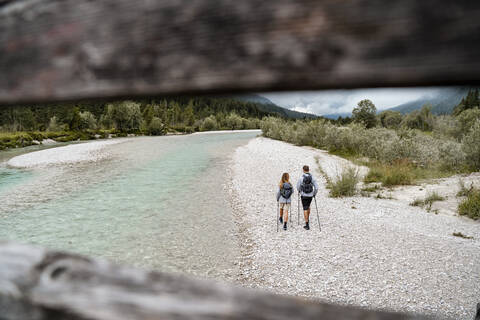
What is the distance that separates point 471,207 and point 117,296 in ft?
39.0

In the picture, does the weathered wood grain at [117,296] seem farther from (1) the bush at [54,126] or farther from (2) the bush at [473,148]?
(1) the bush at [54,126]

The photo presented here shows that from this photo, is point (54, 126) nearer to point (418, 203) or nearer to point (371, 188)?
point (371, 188)

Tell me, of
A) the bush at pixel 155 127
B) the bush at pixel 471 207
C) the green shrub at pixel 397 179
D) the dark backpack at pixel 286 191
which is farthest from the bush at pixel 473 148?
the bush at pixel 155 127

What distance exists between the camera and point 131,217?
392 inches

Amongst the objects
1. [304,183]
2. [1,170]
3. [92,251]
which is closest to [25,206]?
[92,251]

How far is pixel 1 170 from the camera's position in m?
20.5

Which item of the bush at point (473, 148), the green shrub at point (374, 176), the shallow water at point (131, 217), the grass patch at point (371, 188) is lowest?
the shallow water at point (131, 217)

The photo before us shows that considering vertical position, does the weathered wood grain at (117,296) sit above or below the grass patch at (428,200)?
above

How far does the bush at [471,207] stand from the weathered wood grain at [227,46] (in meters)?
11.5

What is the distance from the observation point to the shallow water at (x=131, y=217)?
23.3 feet

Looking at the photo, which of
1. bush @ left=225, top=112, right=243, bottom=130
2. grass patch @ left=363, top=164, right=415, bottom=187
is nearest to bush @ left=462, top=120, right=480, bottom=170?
grass patch @ left=363, top=164, right=415, bottom=187

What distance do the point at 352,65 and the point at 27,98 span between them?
34.7 inches

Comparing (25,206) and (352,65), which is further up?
(352,65)

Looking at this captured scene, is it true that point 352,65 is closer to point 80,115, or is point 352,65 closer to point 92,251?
point 92,251
